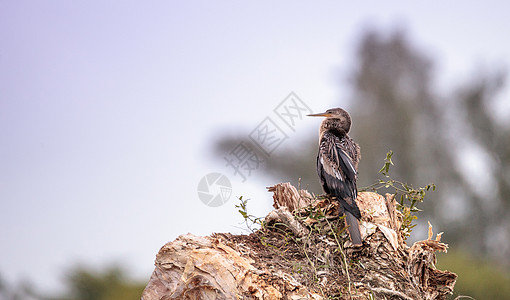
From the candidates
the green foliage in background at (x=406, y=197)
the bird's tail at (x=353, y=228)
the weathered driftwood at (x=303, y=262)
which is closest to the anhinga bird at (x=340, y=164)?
the bird's tail at (x=353, y=228)

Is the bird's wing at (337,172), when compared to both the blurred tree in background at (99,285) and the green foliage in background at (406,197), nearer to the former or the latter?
the green foliage in background at (406,197)

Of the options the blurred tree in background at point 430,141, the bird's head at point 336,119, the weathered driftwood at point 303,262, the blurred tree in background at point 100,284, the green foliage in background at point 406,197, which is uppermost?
the blurred tree in background at point 430,141

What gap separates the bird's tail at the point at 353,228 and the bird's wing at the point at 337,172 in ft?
0.11

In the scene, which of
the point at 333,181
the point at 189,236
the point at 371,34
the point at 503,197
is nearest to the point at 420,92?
the point at 371,34

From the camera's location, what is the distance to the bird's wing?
3.61 meters

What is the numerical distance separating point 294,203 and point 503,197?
36.3 ft

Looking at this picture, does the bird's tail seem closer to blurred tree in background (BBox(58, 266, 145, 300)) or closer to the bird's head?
the bird's head

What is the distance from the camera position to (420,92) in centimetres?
1495

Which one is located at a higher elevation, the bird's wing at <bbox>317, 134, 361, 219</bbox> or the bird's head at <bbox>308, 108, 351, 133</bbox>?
the bird's head at <bbox>308, 108, 351, 133</bbox>

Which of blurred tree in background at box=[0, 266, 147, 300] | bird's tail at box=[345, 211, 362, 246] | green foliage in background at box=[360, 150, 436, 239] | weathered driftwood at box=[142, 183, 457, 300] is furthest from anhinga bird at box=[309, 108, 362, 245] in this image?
blurred tree in background at box=[0, 266, 147, 300]

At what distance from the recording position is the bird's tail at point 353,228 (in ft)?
11.1

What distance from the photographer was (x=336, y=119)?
4.30 meters

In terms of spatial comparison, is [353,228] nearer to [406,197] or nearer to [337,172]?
[337,172]

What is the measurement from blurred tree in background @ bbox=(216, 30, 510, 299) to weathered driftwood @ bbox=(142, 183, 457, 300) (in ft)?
26.8
